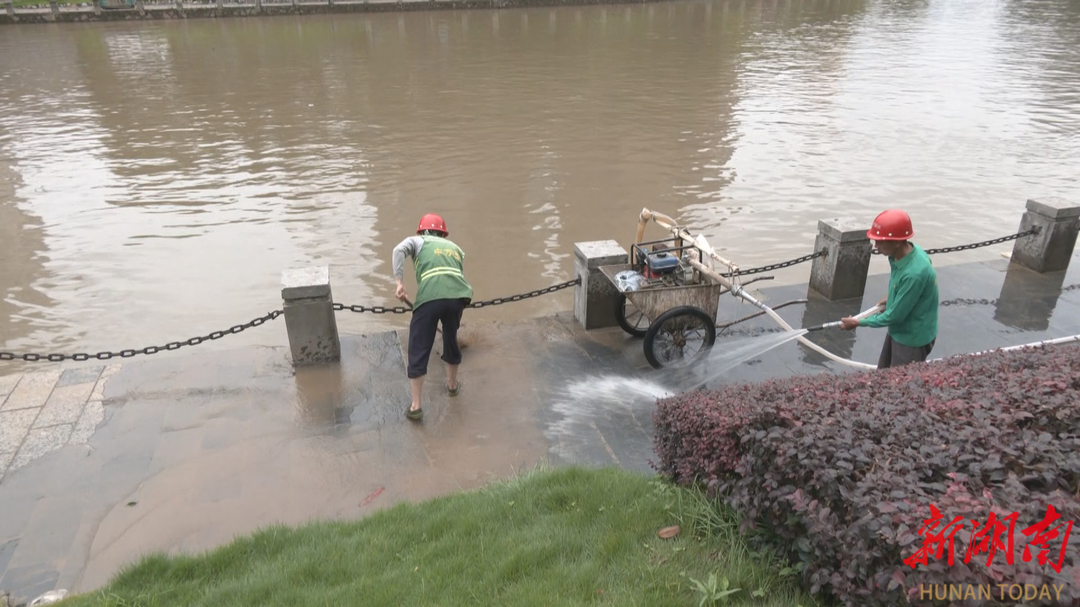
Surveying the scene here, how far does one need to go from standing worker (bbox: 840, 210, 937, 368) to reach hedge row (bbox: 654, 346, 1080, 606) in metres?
1.60

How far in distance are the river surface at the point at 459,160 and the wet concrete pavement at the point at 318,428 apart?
2336 mm

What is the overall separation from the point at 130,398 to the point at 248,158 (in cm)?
1130

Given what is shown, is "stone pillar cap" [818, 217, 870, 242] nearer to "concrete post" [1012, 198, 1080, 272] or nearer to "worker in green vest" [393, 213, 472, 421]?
"concrete post" [1012, 198, 1080, 272]

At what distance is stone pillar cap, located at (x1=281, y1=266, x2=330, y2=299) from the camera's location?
667 cm

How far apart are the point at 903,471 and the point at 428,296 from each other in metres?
4.14

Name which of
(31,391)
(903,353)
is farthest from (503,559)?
(31,391)

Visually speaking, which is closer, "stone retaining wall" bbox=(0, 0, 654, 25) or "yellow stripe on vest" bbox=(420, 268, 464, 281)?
"yellow stripe on vest" bbox=(420, 268, 464, 281)

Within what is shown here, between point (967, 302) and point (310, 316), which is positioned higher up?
point (310, 316)

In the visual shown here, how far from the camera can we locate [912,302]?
223 inches

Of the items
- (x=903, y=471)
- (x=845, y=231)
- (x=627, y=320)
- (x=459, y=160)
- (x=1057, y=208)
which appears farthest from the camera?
(x=459, y=160)

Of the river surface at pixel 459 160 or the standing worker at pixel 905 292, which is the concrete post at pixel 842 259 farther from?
the standing worker at pixel 905 292

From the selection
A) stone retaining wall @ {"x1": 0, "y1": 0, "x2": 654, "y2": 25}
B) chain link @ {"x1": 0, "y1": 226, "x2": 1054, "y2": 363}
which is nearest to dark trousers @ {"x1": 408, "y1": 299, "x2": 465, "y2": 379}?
chain link @ {"x1": 0, "y1": 226, "x2": 1054, "y2": 363}

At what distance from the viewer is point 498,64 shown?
2950 centimetres

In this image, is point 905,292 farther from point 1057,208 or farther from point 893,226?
point 1057,208
